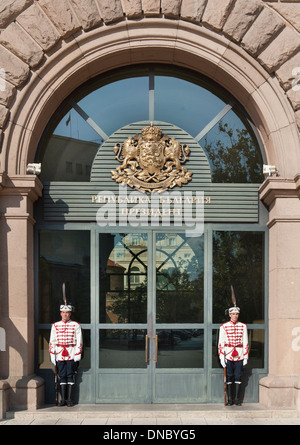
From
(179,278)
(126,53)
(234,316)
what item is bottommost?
(234,316)

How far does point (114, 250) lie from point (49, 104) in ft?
9.08

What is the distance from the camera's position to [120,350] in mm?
9172

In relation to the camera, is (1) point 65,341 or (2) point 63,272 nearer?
(1) point 65,341

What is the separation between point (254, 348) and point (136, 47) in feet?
18.3

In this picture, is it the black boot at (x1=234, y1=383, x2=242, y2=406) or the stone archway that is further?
the black boot at (x1=234, y1=383, x2=242, y2=406)

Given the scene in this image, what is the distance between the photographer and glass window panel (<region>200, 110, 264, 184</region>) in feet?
31.2

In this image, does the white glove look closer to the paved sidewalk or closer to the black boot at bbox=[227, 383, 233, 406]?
the black boot at bbox=[227, 383, 233, 406]

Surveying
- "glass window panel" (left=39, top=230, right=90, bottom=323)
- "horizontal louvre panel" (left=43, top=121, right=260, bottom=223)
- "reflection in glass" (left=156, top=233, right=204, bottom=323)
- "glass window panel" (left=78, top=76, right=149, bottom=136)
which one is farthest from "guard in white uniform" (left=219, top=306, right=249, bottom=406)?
"glass window panel" (left=78, top=76, right=149, bottom=136)

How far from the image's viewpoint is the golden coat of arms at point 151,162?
933 centimetres

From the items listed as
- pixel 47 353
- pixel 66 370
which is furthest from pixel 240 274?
pixel 47 353

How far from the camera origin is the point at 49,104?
9102mm

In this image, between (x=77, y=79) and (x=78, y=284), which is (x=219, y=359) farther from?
(x=77, y=79)

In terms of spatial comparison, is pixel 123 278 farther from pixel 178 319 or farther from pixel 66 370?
pixel 66 370

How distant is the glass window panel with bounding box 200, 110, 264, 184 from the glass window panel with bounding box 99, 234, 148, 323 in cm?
186
